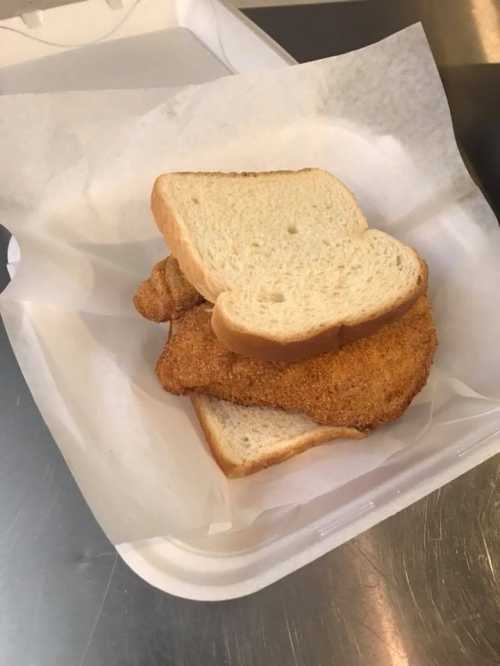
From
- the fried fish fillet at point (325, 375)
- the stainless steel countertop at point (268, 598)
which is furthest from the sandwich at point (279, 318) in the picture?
the stainless steel countertop at point (268, 598)

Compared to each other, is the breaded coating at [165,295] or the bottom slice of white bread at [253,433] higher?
the breaded coating at [165,295]

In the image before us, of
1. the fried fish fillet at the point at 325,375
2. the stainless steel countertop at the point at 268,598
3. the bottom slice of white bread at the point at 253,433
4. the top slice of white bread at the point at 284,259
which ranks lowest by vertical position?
the stainless steel countertop at the point at 268,598

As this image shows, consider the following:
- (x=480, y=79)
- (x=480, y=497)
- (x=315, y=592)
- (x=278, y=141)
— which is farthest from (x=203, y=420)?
(x=480, y=79)

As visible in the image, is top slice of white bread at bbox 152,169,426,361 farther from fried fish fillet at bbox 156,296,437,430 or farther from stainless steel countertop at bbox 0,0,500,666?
stainless steel countertop at bbox 0,0,500,666

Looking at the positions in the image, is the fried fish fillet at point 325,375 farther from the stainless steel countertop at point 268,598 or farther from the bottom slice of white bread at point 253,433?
the stainless steel countertop at point 268,598

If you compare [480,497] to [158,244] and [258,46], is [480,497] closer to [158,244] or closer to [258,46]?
[158,244]

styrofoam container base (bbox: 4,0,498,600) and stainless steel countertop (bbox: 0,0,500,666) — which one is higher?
styrofoam container base (bbox: 4,0,498,600)

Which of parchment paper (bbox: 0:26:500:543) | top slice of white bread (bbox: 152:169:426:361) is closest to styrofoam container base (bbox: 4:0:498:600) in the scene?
parchment paper (bbox: 0:26:500:543)
